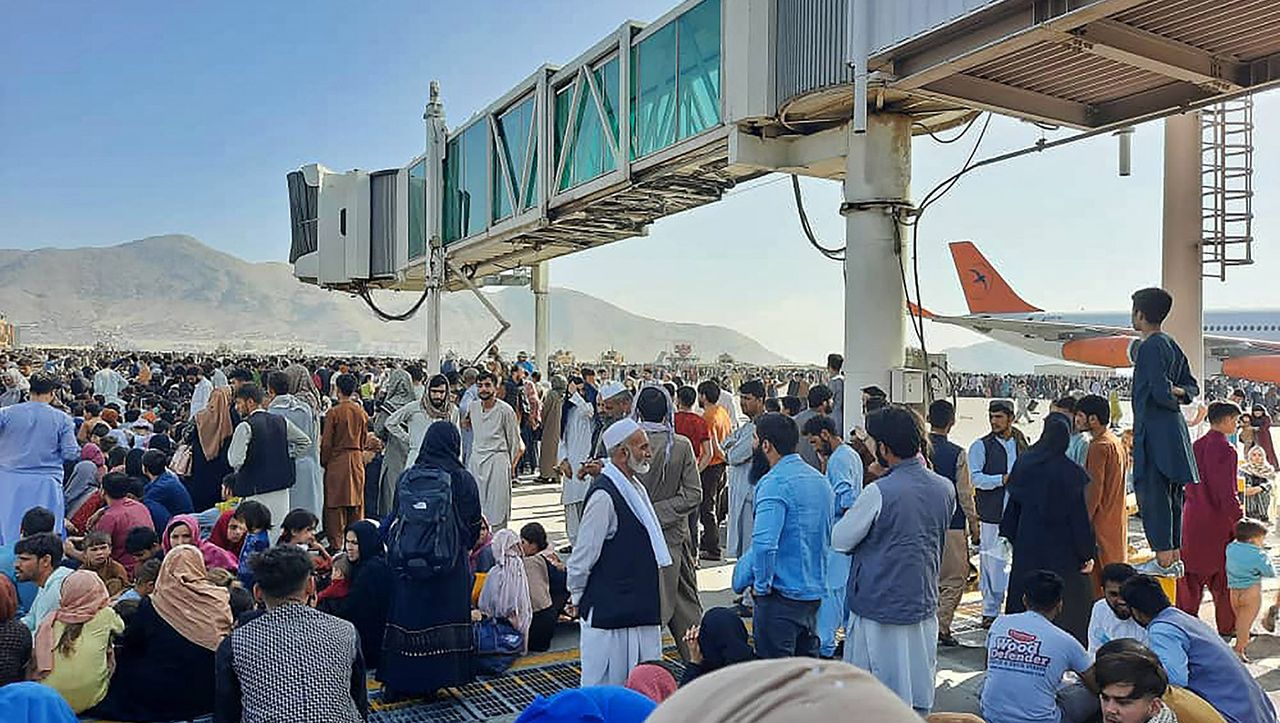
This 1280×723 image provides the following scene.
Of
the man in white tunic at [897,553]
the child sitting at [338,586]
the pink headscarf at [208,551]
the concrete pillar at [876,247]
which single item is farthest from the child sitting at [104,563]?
the concrete pillar at [876,247]

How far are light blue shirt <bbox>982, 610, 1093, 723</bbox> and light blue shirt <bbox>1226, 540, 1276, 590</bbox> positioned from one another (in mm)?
2679

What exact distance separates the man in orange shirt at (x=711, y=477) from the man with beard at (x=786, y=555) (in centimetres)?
404

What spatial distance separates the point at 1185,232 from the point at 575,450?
621 centimetres

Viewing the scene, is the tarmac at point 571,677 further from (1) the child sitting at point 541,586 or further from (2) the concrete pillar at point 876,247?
(2) the concrete pillar at point 876,247

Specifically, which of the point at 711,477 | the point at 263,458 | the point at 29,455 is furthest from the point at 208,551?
the point at 711,477

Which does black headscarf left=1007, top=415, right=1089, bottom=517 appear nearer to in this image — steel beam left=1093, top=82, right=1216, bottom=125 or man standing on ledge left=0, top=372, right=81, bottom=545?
steel beam left=1093, top=82, right=1216, bottom=125

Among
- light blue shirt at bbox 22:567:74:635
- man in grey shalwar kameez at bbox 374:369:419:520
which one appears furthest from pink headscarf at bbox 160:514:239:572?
man in grey shalwar kameez at bbox 374:369:419:520

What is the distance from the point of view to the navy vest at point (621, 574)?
4.45 m

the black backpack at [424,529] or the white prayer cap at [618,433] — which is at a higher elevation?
the white prayer cap at [618,433]

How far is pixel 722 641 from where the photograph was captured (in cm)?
362

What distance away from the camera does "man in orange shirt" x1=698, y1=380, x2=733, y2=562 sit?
8.83 m

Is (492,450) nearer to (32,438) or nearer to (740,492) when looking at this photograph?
(740,492)

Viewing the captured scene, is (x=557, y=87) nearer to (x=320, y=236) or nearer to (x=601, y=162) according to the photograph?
(x=601, y=162)

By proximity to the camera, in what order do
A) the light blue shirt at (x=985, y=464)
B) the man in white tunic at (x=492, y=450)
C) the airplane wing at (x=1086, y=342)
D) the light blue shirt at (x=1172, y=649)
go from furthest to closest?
the airplane wing at (x=1086, y=342) → the man in white tunic at (x=492, y=450) → the light blue shirt at (x=985, y=464) → the light blue shirt at (x=1172, y=649)
